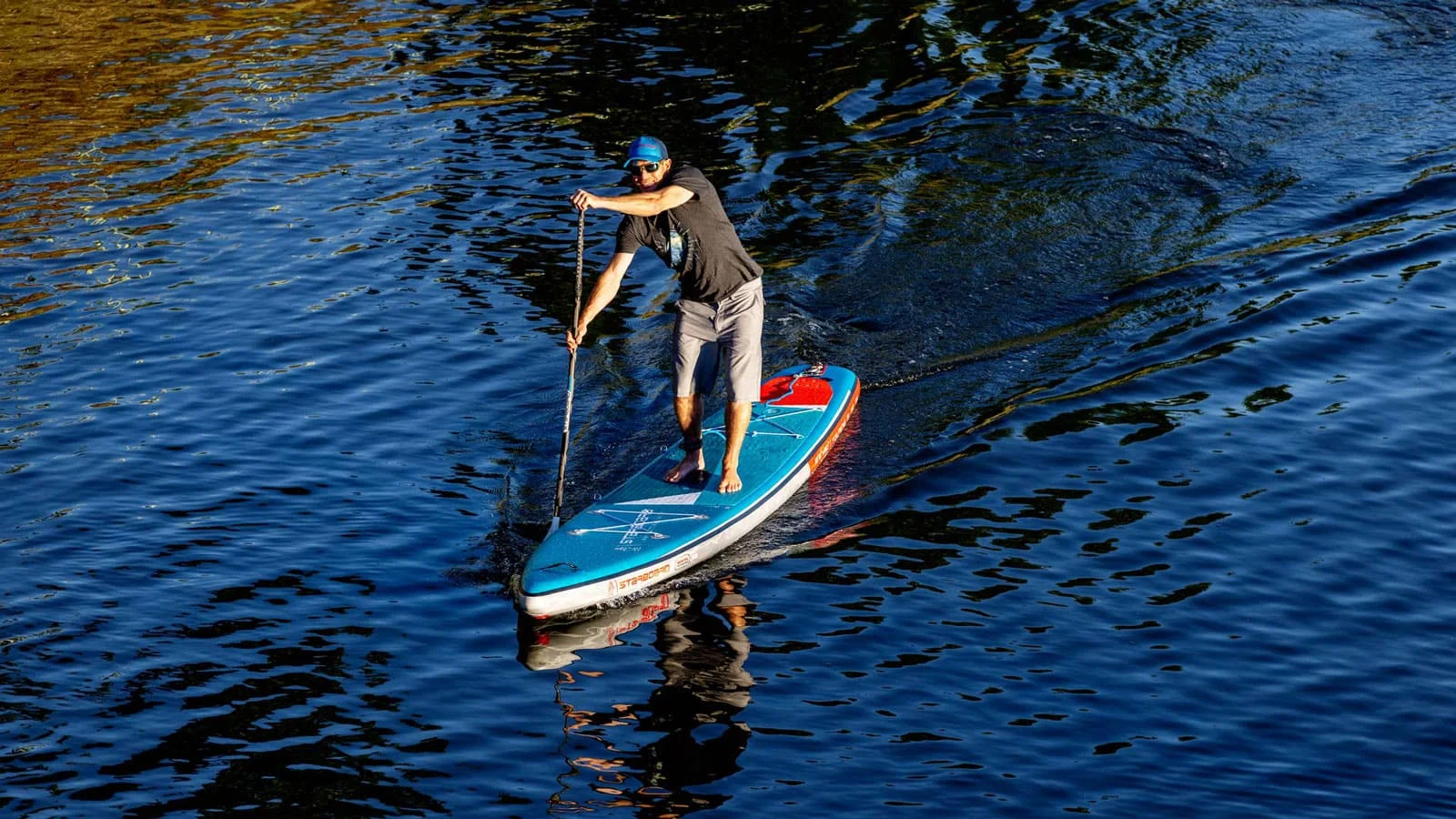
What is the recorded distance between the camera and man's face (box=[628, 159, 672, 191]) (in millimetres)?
11484

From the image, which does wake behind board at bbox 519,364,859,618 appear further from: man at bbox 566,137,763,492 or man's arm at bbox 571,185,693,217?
man's arm at bbox 571,185,693,217

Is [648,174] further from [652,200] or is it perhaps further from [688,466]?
[688,466]

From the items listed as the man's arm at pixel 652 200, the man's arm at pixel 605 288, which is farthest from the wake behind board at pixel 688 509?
the man's arm at pixel 652 200

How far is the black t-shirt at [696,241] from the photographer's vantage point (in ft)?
38.6

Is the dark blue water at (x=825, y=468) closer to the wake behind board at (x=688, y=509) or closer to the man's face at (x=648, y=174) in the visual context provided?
the wake behind board at (x=688, y=509)

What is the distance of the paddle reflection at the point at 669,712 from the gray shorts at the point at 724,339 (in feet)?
6.22

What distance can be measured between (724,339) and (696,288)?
53 cm

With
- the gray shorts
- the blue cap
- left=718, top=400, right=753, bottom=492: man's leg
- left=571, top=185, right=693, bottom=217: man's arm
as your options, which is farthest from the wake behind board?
the blue cap

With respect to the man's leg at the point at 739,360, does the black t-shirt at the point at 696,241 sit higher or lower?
higher

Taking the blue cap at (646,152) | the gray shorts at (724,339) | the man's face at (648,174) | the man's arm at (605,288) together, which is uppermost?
the blue cap at (646,152)

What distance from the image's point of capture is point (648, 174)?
11547mm

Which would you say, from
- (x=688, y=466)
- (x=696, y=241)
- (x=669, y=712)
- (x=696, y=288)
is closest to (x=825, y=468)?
(x=688, y=466)

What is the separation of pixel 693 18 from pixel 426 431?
16054 millimetres

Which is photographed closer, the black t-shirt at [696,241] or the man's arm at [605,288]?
the black t-shirt at [696,241]
